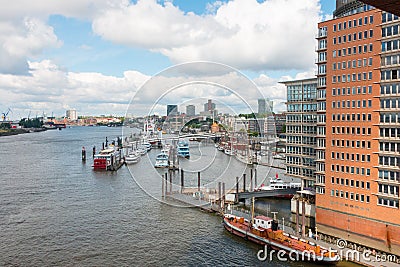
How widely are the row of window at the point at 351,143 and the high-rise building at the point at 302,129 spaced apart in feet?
8.34

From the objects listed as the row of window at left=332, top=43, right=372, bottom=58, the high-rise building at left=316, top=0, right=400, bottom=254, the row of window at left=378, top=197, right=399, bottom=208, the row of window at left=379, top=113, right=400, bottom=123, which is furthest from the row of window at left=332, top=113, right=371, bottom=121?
the row of window at left=378, top=197, right=399, bottom=208

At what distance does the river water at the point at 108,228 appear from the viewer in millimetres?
14289

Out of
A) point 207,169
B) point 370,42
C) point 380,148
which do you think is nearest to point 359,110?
point 380,148

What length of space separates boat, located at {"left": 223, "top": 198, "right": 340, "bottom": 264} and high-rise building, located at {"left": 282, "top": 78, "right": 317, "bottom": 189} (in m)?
4.12

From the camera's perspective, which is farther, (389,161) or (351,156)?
(351,156)

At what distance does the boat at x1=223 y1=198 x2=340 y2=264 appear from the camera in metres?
13.7

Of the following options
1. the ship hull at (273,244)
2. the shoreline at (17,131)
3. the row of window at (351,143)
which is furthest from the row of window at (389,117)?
the shoreline at (17,131)

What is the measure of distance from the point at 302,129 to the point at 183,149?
2347 cm

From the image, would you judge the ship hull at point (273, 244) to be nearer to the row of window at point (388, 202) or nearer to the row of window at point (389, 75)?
the row of window at point (388, 202)

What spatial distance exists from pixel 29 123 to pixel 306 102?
129 metres

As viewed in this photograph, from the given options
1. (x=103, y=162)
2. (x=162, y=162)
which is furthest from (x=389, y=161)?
(x=103, y=162)

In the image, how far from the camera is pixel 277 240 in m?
15.3

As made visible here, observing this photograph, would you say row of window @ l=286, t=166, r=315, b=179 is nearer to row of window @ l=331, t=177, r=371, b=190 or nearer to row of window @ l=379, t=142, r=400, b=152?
row of window @ l=331, t=177, r=371, b=190

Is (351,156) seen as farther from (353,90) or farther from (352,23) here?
(352,23)
